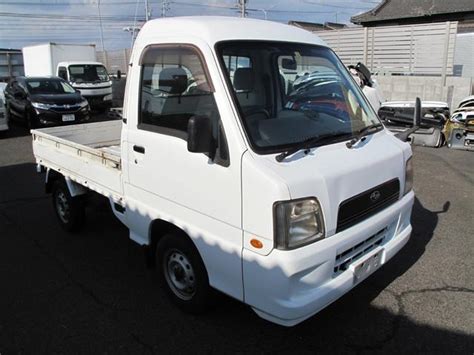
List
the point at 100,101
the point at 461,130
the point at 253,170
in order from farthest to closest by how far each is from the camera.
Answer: the point at 100,101, the point at 461,130, the point at 253,170

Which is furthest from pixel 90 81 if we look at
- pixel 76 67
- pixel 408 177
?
pixel 408 177

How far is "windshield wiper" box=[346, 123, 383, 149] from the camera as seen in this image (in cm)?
300

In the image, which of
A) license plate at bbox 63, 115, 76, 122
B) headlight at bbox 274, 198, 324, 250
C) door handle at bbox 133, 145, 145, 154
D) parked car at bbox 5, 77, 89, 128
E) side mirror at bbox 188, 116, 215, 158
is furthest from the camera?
license plate at bbox 63, 115, 76, 122

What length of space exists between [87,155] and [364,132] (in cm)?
254

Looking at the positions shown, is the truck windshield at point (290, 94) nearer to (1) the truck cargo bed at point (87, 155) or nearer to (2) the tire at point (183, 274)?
(2) the tire at point (183, 274)

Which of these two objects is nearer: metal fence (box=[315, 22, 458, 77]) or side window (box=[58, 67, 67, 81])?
metal fence (box=[315, 22, 458, 77])

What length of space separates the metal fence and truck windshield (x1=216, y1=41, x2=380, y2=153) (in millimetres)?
9917

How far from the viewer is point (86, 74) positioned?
59.9 feet

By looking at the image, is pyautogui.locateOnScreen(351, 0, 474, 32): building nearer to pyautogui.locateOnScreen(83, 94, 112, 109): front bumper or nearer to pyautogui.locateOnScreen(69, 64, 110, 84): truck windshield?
pyautogui.locateOnScreen(69, 64, 110, 84): truck windshield

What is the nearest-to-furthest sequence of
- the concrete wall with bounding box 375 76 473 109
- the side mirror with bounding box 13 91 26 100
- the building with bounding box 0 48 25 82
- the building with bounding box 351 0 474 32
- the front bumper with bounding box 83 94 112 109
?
A: the concrete wall with bounding box 375 76 473 109 < the side mirror with bounding box 13 91 26 100 < the front bumper with bounding box 83 94 112 109 < the building with bounding box 351 0 474 32 < the building with bounding box 0 48 25 82

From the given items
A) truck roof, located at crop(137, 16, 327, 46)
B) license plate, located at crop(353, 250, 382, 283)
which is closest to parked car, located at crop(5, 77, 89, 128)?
truck roof, located at crop(137, 16, 327, 46)

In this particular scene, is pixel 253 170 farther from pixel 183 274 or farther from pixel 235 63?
pixel 183 274

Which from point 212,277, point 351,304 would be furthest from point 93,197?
point 351,304

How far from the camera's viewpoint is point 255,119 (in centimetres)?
280
